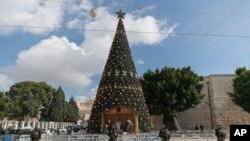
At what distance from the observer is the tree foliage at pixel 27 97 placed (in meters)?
43.5

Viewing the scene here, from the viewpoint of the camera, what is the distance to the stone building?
114 ft

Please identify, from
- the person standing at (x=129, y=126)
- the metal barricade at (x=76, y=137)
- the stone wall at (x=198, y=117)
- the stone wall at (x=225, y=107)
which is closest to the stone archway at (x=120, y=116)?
the person standing at (x=129, y=126)

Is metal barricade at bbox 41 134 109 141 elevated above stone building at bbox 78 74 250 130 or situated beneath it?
situated beneath

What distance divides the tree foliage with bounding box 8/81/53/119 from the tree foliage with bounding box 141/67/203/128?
22.1 meters

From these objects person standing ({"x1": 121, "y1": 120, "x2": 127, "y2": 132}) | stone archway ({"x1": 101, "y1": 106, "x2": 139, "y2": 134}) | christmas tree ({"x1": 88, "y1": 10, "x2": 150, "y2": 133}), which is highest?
christmas tree ({"x1": 88, "y1": 10, "x2": 150, "y2": 133})

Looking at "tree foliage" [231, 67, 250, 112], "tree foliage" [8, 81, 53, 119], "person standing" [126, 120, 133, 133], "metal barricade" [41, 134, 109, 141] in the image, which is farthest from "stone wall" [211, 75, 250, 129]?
"tree foliage" [8, 81, 53, 119]

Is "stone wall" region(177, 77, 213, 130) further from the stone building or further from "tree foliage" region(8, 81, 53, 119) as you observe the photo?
"tree foliage" region(8, 81, 53, 119)

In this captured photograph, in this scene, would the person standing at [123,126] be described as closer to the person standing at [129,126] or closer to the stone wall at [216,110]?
the person standing at [129,126]

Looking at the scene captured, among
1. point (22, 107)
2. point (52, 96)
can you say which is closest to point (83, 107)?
point (52, 96)

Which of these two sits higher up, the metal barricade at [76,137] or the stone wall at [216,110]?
the stone wall at [216,110]

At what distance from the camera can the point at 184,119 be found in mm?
35656

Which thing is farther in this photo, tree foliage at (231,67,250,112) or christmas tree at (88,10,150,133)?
tree foliage at (231,67,250,112)

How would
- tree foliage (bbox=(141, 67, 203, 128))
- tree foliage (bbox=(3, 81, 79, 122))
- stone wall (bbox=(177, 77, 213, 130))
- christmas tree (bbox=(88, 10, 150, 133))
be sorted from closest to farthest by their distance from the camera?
christmas tree (bbox=(88, 10, 150, 133)) → tree foliage (bbox=(141, 67, 203, 128)) → stone wall (bbox=(177, 77, 213, 130)) → tree foliage (bbox=(3, 81, 79, 122))

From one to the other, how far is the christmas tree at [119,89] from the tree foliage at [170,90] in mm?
8728
